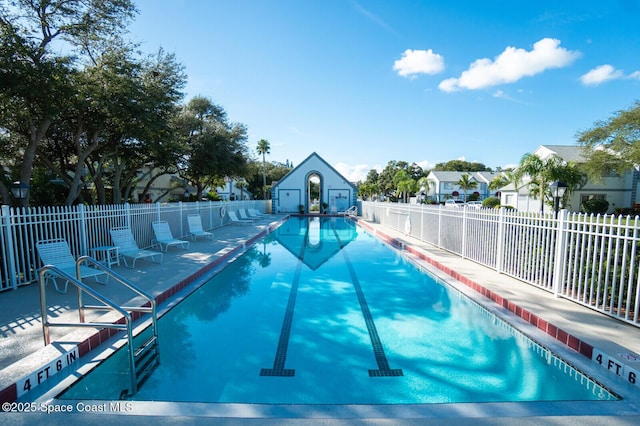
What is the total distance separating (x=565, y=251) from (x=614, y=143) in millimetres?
19573

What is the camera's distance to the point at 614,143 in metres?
18.5

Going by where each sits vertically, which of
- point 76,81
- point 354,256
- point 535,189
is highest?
point 76,81

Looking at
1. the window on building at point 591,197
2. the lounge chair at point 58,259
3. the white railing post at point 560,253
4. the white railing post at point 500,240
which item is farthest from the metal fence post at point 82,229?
the window on building at point 591,197

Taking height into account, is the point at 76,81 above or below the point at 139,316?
above

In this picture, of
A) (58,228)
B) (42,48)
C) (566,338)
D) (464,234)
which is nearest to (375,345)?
(566,338)

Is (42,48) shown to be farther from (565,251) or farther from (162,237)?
(565,251)

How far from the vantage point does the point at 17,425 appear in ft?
7.61

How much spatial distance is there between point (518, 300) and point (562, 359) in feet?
5.48

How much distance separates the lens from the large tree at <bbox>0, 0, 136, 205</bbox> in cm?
712

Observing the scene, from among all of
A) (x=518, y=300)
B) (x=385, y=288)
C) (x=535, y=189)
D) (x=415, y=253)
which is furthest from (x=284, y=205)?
(x=518, y=300)

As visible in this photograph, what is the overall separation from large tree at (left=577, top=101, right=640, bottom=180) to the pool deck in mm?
18276

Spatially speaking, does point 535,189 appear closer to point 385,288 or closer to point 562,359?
point 385,288

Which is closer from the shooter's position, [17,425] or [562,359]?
[17,425]

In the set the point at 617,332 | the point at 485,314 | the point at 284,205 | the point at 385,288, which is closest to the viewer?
the point at 617,332
